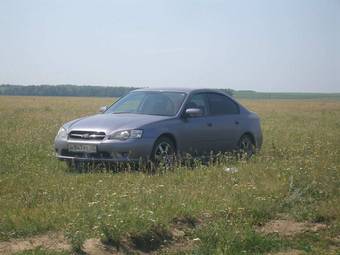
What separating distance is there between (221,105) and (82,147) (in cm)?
342

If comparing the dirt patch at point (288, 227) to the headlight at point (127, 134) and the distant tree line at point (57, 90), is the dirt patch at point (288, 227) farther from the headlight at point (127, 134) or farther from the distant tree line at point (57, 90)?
the distant tree line at point (57, 90)

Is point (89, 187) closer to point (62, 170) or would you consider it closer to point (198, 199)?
point (198, 199)

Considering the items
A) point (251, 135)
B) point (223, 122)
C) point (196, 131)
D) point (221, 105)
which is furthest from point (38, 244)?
point (251, 135)

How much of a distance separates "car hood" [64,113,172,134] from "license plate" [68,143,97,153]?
0.97 feet

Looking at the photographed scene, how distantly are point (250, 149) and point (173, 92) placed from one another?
7.66 ft

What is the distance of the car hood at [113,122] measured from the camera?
9.00 metres

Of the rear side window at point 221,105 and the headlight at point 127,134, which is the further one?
the rear side window at point 221,105

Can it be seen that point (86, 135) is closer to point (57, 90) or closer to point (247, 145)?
point (247, 145)

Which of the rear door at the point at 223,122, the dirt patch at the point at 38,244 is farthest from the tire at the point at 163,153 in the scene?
the dirt patch at the point at 38,244

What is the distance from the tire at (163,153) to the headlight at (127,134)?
37 centimetres

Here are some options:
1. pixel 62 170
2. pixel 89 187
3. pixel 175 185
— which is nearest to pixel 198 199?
pixel 175 185

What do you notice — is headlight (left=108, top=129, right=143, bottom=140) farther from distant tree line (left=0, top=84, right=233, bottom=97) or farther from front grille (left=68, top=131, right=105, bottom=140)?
distant tree line (left=0, top=84, right=233, bottom=97)

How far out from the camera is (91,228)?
525 cm

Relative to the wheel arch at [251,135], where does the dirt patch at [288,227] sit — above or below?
below
